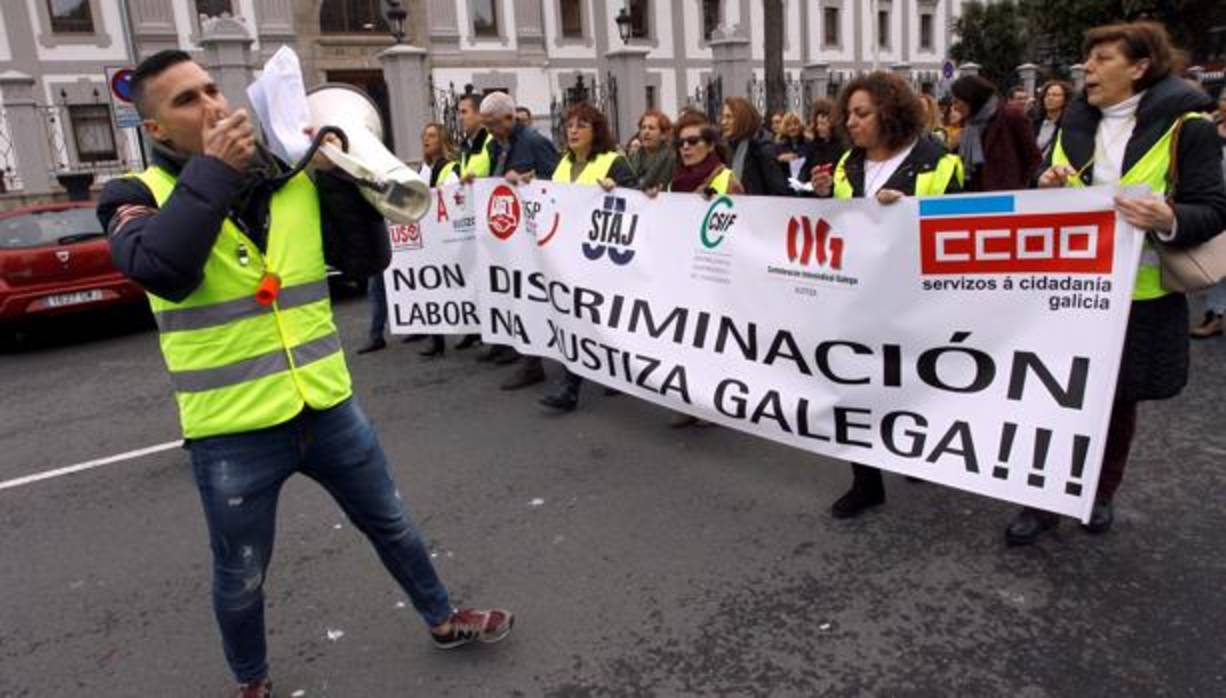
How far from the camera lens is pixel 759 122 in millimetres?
6125

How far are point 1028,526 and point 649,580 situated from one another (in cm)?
152

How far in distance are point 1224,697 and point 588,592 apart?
2032 millimetres

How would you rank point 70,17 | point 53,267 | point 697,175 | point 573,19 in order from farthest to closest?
point 573,19
point 70,17
point 53,267
point 697,175

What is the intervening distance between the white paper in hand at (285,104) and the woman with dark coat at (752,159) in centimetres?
404

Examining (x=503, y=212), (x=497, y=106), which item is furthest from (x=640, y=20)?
(x=503, y=212)

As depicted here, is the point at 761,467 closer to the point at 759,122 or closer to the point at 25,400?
the point at 759,122

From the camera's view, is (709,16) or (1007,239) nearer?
(1007,239)

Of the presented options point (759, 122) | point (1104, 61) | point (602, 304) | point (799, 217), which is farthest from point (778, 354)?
point (759, 122)

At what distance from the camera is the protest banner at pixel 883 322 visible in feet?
10.5

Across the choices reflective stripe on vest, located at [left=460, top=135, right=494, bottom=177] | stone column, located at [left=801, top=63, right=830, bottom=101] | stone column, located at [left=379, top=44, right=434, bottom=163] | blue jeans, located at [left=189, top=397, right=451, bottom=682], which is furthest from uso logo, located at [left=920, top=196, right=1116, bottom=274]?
stone column, located at [left=801, top=63, right=830, bottom=101]

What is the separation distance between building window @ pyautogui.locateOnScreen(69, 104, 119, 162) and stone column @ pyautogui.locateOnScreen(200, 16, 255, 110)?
25.9 feet

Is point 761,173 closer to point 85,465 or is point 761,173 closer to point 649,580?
point 649,580

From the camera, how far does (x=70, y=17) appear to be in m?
25.1

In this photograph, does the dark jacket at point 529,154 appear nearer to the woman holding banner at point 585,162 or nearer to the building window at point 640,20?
the woman holding banner at point 585,162
